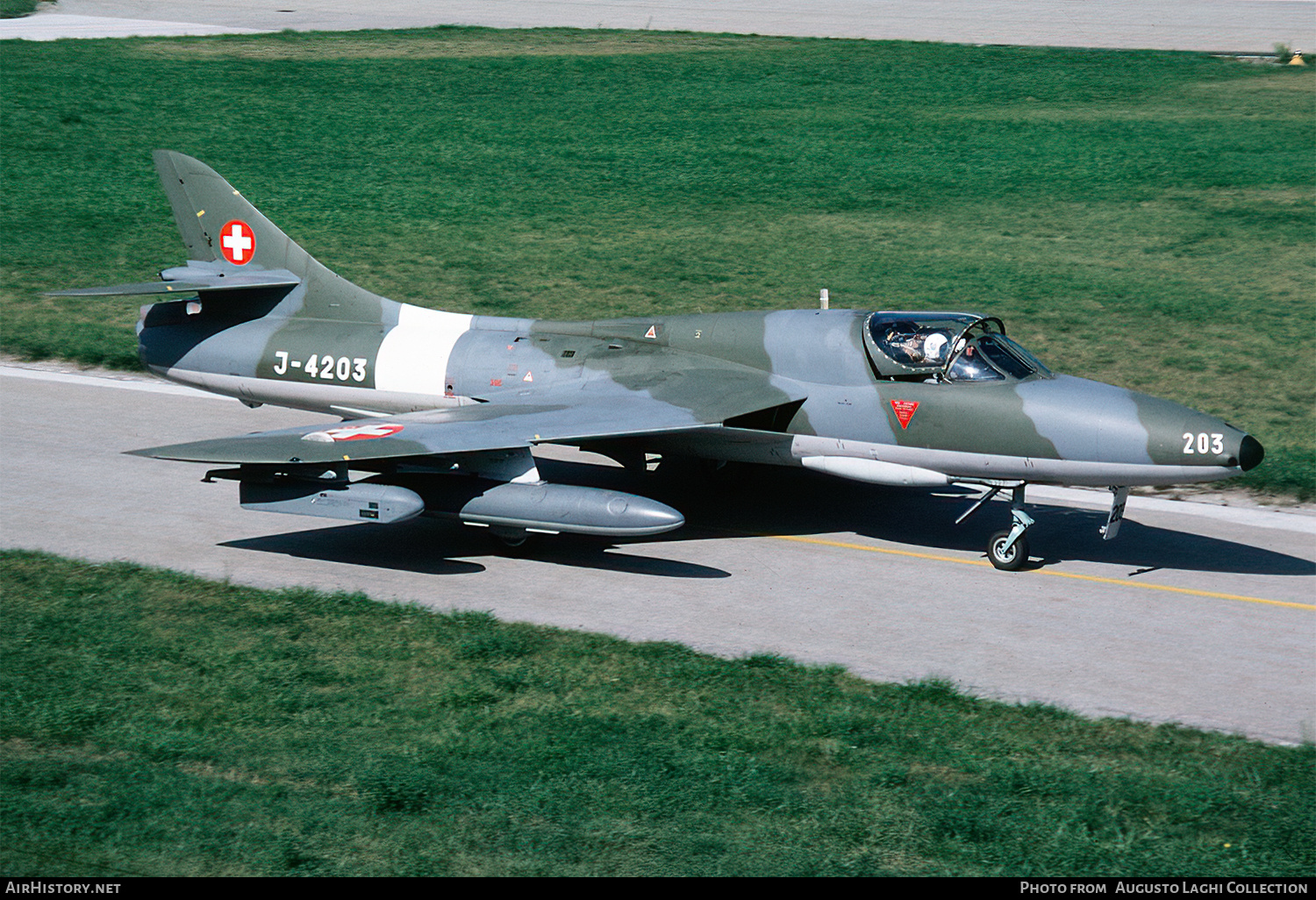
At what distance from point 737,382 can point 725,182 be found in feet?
58.9

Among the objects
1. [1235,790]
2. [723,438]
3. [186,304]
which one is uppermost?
[186,304]

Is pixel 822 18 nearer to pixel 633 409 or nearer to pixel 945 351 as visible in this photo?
pixel 945 351

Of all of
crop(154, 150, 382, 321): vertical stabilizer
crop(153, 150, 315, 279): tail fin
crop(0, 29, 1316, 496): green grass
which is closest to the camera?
crop(154, 150, 382, 321): vertical stabilizer

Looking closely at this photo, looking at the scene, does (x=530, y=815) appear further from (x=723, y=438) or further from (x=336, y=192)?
(x=336, y=192)

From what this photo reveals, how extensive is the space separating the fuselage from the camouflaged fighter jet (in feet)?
0.07

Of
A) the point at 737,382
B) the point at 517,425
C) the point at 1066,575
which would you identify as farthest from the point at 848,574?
the point at 517,425

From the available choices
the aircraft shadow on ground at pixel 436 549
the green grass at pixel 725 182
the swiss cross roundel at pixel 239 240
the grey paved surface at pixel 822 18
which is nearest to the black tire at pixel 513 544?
the aircraft shadow on ground at pixel 436 549

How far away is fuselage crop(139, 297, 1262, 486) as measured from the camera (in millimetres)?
13891

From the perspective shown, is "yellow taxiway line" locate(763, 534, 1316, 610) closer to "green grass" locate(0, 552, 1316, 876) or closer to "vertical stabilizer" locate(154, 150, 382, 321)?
"green grass" locate(0, 552, 1316, 876)

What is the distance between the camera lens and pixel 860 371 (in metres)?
14.9

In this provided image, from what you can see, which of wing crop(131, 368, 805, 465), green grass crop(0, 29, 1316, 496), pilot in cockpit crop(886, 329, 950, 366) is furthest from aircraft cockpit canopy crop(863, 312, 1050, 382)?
green grass crop(0, 29, 1316, 496)

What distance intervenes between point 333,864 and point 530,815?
1320 mm

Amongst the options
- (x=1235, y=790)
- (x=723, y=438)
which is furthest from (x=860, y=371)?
(x=1235, y=790)

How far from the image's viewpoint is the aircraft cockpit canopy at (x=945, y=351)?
14.5 m
